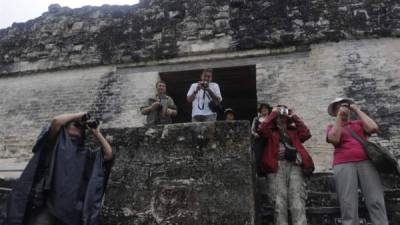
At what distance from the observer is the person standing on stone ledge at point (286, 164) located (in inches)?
159

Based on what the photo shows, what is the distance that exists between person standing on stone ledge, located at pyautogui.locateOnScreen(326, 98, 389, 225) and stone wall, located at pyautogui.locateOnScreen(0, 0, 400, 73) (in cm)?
422

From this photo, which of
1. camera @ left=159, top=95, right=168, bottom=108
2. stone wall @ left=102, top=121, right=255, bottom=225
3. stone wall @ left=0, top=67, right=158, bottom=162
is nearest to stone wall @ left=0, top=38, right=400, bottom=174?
stone wall @ left=0, top=67, right=158, bottom=162

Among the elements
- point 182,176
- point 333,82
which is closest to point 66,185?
point 182,176

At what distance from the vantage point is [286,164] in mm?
4402

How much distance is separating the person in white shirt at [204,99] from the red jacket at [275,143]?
63.1 inches

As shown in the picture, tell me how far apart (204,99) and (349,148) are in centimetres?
244

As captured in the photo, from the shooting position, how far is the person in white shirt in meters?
6.14

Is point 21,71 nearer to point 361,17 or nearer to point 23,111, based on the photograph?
point 23,111

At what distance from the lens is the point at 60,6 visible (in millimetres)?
10719

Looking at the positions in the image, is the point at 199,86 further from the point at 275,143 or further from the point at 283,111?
the point at 275,143

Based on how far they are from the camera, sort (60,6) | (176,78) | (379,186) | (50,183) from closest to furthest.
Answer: (50,183)
(379,186)
(176,78)
(60,6)

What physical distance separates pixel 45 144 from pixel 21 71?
7.38m

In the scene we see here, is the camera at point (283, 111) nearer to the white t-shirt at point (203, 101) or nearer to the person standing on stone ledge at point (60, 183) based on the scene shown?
the white t-shirt at point (203, 101)

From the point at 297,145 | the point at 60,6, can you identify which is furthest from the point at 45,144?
the point at 60,6
